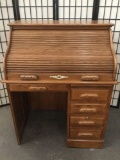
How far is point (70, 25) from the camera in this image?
164cm

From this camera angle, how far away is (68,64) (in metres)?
1.53

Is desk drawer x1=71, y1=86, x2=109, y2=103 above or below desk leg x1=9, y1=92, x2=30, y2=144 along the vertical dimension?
above

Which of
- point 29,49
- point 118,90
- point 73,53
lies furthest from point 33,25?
point 118,90

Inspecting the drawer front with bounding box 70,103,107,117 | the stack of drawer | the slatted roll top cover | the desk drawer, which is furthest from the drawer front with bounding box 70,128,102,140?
the slatted roll top cover

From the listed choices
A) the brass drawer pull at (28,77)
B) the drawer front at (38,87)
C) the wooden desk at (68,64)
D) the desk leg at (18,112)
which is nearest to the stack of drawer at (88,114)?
the wooden desk at (68,64)

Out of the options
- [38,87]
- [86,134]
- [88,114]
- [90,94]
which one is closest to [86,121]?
[88,114]

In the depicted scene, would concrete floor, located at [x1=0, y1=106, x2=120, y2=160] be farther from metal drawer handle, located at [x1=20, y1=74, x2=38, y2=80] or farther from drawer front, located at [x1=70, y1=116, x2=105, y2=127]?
metal drawer handle, located at [x1=20, y1=74, x2=38, y2=80]

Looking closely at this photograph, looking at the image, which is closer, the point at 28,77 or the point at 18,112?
the point at 28,77

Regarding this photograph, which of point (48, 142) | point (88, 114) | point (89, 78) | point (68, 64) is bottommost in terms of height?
point (48, 142)

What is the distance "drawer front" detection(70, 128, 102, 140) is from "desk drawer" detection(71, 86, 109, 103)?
43 cm

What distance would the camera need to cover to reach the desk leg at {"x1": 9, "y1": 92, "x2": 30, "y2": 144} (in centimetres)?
179

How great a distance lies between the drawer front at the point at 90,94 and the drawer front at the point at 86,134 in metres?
0.44

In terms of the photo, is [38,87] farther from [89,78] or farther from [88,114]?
[88,114]

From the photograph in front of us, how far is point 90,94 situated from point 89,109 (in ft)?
0.61
